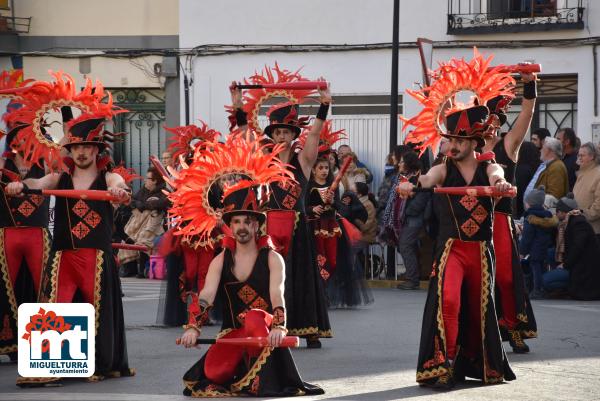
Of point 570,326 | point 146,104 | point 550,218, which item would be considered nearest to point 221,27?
point 146,104

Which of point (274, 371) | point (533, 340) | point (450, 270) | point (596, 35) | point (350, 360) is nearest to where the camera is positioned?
point (274, 371)

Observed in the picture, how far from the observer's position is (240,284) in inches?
357

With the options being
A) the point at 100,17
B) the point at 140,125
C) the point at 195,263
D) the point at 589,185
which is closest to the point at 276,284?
the point at 195,263

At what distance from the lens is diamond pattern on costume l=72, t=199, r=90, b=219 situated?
33.2 ft

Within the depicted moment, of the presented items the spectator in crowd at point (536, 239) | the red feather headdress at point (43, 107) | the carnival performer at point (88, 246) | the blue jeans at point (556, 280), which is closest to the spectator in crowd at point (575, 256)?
the blue jeans at point (556, 280)

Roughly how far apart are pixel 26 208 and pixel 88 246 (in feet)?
4.34

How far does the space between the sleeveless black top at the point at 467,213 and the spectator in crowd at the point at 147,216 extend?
407 inches

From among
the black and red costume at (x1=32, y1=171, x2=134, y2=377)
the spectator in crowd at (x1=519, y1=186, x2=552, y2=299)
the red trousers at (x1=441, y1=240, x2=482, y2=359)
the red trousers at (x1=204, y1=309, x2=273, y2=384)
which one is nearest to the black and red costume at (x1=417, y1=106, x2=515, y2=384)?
the red trousers at (x1=441, y1=240, x2=482, y2=359)

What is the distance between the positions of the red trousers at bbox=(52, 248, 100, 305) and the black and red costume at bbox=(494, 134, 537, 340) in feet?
10.8

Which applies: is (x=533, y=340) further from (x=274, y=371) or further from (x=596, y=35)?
(x=596, y=35)

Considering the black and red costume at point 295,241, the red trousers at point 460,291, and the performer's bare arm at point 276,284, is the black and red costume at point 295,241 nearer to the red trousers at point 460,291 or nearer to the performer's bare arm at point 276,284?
the red trousers at point 460,291

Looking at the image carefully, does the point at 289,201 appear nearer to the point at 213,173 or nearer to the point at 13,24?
the point at 213,173

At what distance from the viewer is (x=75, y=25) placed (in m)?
25.7

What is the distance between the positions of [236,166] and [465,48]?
1393 centimetres
